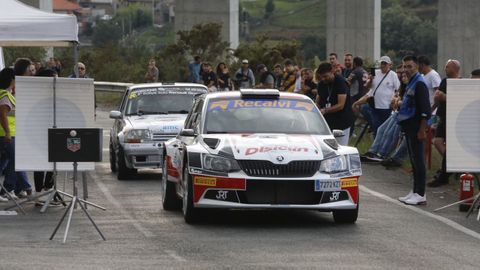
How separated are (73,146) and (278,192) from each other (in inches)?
92.5

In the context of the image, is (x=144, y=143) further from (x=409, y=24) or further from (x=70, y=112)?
(x=409, y=24)

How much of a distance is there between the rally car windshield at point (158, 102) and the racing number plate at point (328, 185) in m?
7.91

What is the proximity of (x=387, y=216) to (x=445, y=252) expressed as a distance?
3160 mm

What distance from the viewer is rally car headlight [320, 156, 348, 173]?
14.8 m

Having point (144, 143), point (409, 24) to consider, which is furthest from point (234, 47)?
point (409, 24)

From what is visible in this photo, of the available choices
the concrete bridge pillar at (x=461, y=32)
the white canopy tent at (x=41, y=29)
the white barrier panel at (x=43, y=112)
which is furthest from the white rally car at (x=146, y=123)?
the concrete bridge pillar at (x=461, y=32)

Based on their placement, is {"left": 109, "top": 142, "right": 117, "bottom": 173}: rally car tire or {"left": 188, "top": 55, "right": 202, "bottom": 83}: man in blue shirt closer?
{"left": 109, "top": 142, "right": 117, "bottom": 173}: rally car tire

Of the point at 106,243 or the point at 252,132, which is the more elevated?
the point at 252,132

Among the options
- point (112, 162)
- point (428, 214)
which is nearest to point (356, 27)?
point (112, 162)

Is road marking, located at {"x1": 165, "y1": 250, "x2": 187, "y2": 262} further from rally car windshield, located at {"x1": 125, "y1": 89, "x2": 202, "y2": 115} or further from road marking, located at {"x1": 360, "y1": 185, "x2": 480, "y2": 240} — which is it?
rally car windshield, located at {"x1": 125, "y1": 89, "x2": 202, "y2": 115}

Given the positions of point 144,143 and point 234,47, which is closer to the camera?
point 144,143

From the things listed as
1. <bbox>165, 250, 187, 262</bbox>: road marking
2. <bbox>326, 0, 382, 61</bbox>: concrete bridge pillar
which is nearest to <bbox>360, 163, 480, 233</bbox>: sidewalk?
<bbox>165, 250, 187, 262</bbox>: road marking

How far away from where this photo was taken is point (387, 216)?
16.3 metres

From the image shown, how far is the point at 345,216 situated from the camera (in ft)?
50.1
